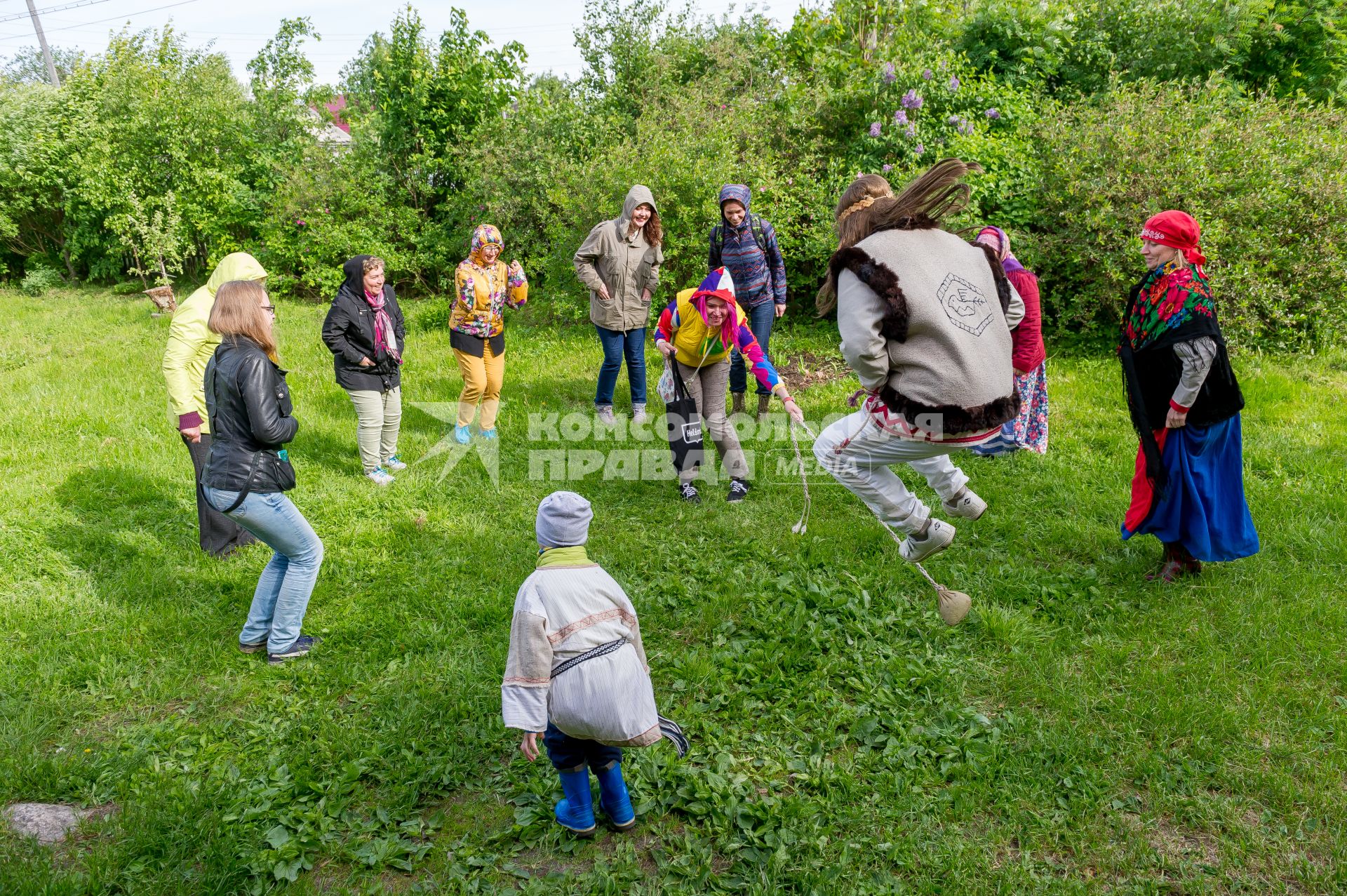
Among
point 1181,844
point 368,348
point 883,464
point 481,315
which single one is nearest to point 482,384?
point 481,315

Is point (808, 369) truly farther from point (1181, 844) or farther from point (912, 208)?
point (1181, 844)

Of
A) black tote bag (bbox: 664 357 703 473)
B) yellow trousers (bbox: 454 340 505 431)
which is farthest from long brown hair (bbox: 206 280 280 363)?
yellow trousers (bbox: 454 340 505 431)

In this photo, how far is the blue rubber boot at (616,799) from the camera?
3.40m

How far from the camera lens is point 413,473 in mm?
7129

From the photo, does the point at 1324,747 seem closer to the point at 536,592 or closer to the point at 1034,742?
the point at 1034,742

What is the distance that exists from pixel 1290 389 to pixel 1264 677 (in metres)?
4.87

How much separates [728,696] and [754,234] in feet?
15.2

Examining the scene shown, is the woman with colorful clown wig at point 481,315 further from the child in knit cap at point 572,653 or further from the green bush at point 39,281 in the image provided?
the green bush at point 39,281

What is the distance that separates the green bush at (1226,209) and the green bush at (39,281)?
65.6 feet

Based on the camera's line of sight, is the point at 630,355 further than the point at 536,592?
Yes

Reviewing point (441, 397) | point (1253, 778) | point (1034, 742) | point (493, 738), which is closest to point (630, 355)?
point (441, 397)

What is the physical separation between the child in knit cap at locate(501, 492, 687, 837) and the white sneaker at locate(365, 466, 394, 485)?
4188mm

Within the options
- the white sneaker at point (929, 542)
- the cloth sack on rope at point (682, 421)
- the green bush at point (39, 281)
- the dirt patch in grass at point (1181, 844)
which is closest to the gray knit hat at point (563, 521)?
the white sneaker at point (929, 542)

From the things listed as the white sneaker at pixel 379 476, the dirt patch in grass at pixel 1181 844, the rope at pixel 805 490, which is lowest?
the dirt patch in grass at pixel 1181 844
